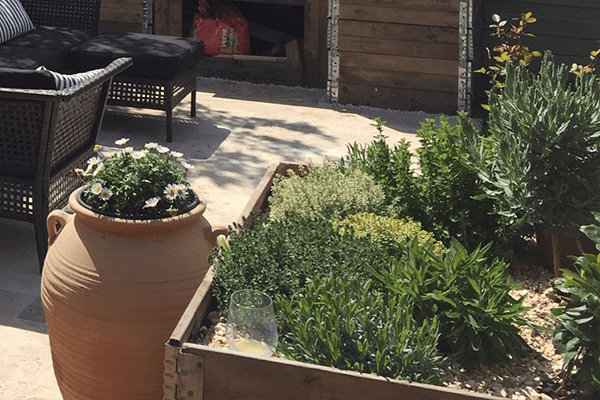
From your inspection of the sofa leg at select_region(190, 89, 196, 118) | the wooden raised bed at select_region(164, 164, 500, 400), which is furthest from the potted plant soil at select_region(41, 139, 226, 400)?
the sofa leg at select_region(190, 89, 196, 118)

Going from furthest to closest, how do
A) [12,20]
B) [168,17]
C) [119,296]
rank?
[168,17], [12,20], [119,296]

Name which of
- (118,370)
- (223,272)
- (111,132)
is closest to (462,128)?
(223,272)

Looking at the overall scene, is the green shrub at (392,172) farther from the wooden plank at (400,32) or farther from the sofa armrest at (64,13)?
the sofa armrest at (64,13)

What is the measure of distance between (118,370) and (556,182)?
1.97 metres

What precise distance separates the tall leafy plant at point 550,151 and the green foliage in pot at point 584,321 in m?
0.67

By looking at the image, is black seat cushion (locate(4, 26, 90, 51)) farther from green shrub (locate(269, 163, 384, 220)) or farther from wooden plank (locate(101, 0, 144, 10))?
green shrub (locate(269, 163, 384, 220))

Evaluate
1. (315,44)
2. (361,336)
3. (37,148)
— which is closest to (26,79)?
(37,148)

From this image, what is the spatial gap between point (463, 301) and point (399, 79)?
232 inches

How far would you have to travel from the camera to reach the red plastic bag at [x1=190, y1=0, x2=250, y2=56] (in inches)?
396

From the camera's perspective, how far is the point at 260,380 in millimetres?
2971

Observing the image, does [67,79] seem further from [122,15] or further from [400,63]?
[122,15]

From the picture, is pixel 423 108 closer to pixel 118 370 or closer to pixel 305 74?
pixel 305 74

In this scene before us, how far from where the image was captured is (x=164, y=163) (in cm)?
380

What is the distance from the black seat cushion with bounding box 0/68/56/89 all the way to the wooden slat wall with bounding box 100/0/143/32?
494 centimetres
